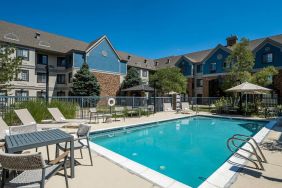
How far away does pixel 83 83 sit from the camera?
26.2 meters

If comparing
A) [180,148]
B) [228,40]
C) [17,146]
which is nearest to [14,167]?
[17,146]

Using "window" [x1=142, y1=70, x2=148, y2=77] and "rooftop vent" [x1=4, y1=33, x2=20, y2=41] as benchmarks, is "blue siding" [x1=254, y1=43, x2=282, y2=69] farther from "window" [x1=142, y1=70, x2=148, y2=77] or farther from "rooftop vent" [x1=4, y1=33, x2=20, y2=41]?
"rooftop vent" [x1=4, y1=33, x2=20, y2=41]

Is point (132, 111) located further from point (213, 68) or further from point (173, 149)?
point (213, 68)

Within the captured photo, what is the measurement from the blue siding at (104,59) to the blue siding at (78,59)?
1.07m

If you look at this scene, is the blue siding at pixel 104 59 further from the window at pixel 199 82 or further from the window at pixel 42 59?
the window at pixel 199 82

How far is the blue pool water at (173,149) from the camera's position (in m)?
5.59

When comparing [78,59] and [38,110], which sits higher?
[78,59]

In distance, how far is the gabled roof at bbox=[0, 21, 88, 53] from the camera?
81.8 ft

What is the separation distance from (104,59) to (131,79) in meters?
5.75

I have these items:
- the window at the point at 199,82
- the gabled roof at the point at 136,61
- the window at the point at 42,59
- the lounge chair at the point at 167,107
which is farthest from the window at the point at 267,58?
the window at the point at 42,59

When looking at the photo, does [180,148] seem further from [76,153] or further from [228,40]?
[228,40]

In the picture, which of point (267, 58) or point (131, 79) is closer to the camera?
point (267, 58)

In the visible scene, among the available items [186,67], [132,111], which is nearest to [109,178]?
[132,111]

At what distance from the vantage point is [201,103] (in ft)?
100
